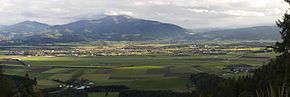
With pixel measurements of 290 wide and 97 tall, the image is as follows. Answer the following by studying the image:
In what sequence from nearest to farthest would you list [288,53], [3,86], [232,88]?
[288,53] → [3,86] → [232,88]

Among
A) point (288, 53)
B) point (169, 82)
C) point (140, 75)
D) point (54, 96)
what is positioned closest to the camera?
point (288, 53)

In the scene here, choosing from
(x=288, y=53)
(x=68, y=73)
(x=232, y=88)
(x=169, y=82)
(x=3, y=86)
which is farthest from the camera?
(x=68, y=73)

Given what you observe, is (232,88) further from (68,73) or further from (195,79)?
(68,73)

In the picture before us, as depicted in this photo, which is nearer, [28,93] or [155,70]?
[28,93]

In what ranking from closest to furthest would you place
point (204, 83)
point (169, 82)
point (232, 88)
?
point (232, 88)
point (204, 83)
point (169, 82)

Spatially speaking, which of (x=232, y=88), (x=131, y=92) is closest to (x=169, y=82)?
(x=131, y=92)

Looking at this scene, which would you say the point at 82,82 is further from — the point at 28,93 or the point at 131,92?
the point at 28,93

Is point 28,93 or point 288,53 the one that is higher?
point 288,53

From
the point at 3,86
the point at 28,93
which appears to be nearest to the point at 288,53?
the point at 28,93

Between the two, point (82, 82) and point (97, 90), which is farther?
point (82, 82)
